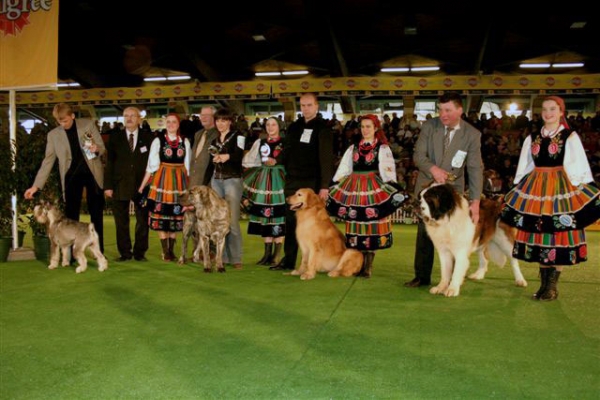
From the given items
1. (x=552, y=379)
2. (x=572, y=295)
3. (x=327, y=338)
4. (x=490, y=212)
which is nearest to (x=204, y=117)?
(x=490, y=212)

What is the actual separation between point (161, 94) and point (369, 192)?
667 inches

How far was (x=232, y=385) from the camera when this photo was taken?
314 centimetres

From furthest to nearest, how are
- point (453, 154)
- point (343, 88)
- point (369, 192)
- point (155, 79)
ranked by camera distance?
1. point (155, 79)
2. point (343, 88)
3. point (369, 192)
4. point (453, 154)

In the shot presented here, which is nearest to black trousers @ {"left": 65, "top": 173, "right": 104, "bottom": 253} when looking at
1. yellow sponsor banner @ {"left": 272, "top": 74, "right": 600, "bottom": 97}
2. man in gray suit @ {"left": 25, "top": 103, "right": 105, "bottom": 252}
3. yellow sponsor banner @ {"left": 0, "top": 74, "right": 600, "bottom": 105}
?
man in gray suit @ {"left": 25, "top": 103, "right": 105, "bottom": 252}

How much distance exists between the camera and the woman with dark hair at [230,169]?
289 inches

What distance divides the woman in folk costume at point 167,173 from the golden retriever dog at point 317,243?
1870mm

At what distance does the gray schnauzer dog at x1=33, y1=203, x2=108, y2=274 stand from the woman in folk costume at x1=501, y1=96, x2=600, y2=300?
5005 mm

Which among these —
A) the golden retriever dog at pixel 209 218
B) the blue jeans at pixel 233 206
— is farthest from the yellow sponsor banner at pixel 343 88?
the golden retriever dog at pixel 209 218

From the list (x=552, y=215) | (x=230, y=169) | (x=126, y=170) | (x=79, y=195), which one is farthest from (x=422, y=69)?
(x=552, y=215)

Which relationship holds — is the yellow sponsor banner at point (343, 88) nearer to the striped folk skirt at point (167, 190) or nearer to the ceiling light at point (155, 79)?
the ceiling light at point (155, 79)

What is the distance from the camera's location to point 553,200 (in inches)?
207

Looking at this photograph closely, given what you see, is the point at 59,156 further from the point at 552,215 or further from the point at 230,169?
the point at 552,215

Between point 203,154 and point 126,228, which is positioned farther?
point 126,228

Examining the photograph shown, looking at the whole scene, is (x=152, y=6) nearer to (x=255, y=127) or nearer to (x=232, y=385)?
(x=255, y=127)
